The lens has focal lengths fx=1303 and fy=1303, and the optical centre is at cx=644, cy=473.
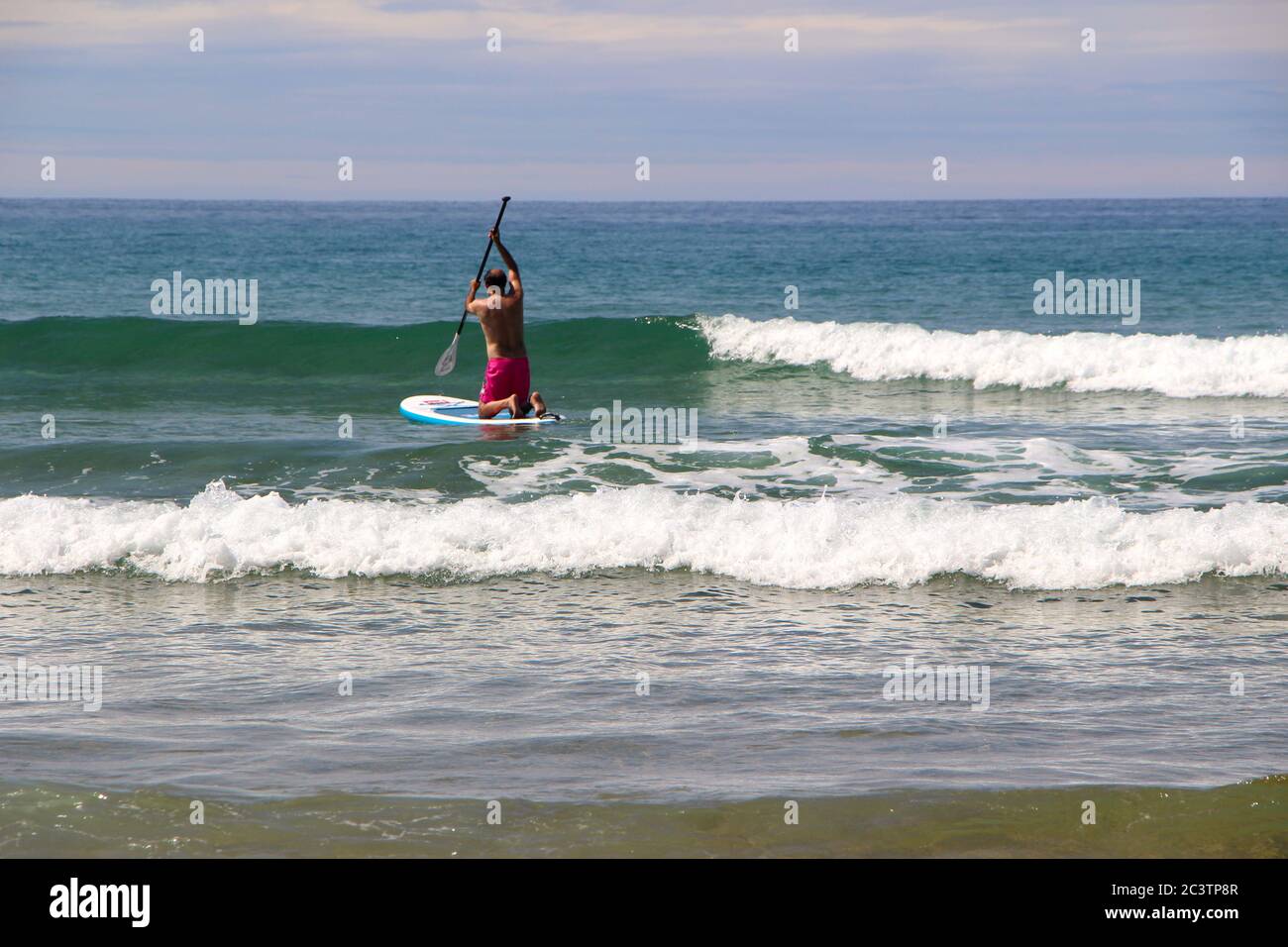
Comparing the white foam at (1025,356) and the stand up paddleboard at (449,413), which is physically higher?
the white foam at (1025,356)

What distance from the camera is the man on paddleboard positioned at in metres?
14.3

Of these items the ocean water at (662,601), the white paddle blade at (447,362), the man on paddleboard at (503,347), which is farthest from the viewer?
the white paddle blade at (447,362)

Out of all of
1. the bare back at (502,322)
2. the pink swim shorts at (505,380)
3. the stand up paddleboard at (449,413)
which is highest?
the bare back at (502,322)

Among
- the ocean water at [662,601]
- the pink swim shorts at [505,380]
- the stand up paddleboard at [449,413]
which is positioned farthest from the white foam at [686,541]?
the pink swim shorts at [505,380]

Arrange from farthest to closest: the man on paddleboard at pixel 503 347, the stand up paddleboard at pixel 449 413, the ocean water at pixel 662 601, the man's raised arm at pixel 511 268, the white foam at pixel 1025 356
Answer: the white foam at pixel 1025 356
the stand up paddleboard at pixel 449 413
the man on paddleboard at pixel 503 347
the man's raised arm at pixel 511 268
the ocean water at pixel 662 601

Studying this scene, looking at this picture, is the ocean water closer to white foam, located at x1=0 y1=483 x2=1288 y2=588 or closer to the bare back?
white foam, located at x1=0 y1=483 x2=1288 y2=588

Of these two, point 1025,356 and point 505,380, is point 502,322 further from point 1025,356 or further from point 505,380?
point 1025,356

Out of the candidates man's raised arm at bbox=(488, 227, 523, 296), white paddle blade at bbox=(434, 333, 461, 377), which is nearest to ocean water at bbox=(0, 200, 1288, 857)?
white paddle blade at bbox=(434, 333, 461, 377)

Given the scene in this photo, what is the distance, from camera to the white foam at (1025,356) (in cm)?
1858

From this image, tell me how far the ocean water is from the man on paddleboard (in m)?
0.54

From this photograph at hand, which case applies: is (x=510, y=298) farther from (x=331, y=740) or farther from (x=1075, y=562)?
(x=331, y=740)

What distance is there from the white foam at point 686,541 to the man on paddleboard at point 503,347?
13.8ft

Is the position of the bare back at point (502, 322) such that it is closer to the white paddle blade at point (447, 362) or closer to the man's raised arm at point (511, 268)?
the man's raised arm at point (511, 268)

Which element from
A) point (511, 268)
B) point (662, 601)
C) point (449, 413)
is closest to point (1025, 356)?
point (449, 413)
